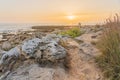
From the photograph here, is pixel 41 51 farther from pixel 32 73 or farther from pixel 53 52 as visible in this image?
pixel 32 73

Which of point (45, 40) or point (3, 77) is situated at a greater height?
point (45, 40)

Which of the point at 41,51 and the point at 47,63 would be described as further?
the point at 41,51

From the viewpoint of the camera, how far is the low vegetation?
225 inches

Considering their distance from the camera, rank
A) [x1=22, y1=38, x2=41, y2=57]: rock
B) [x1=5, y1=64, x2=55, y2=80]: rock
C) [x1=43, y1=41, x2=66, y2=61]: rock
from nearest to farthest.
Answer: [x1=5, y1=64, x2=55, y2=80]: rock, [x1=43, y1=41, x2=66, y2=61]: rock, [x1=22, y1=38, x2=41, y2=57]: rock

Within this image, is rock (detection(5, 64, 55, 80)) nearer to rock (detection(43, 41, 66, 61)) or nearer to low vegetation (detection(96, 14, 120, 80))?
rock (detection(43, 41, 66, 61))

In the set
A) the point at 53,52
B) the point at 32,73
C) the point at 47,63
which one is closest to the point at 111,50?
the point at 53,52

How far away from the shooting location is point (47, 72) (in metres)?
5.70

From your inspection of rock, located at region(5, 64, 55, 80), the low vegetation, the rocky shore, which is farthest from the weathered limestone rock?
the low vegetation

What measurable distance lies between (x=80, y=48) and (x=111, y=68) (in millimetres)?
1258

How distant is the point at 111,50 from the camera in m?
5.97

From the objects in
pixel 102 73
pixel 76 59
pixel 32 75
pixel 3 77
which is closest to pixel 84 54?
pixel 76 59

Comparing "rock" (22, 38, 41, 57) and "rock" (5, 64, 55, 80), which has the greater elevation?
"rock" (22, 38, 41, 57)

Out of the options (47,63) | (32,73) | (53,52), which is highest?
(53,52)

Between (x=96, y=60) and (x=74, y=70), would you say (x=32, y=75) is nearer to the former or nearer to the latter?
(x=74, y=70)
